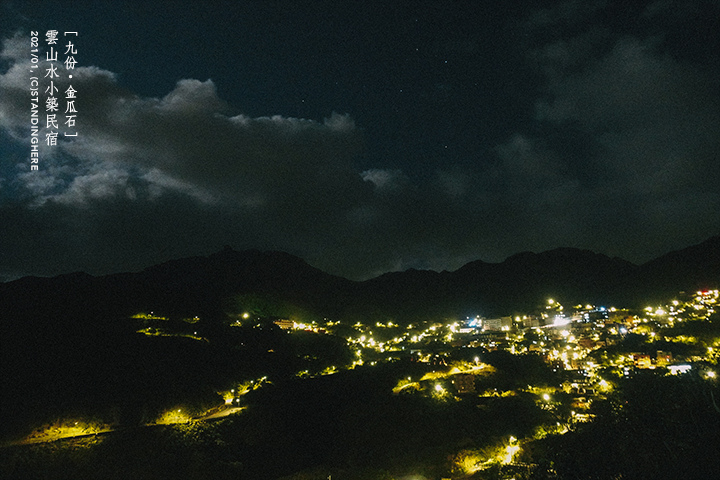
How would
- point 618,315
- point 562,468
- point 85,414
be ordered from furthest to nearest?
point 618,315 < point 85,414 < point 562,468

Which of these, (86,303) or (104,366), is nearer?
(104,366)

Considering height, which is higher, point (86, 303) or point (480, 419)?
point (86, 303)

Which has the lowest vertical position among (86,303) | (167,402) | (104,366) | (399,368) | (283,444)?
(283,444)

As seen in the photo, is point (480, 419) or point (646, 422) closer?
point (646, 422)

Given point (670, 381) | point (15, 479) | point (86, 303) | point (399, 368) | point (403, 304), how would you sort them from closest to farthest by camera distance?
point (670, 381) → point (15, 479) → point (399, 368) → point (86, 303) → point (403, 304)

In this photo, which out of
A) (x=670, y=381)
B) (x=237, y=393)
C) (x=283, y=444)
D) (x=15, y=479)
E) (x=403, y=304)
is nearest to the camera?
(x=670, y=381)

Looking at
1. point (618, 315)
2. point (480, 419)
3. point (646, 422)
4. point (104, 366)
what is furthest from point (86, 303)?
point (618, 315)

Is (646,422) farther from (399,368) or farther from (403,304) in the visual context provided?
(403,304)

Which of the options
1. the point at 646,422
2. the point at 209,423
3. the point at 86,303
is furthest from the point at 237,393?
the point at 646,422

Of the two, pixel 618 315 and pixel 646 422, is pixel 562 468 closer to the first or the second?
pixel 646 422
